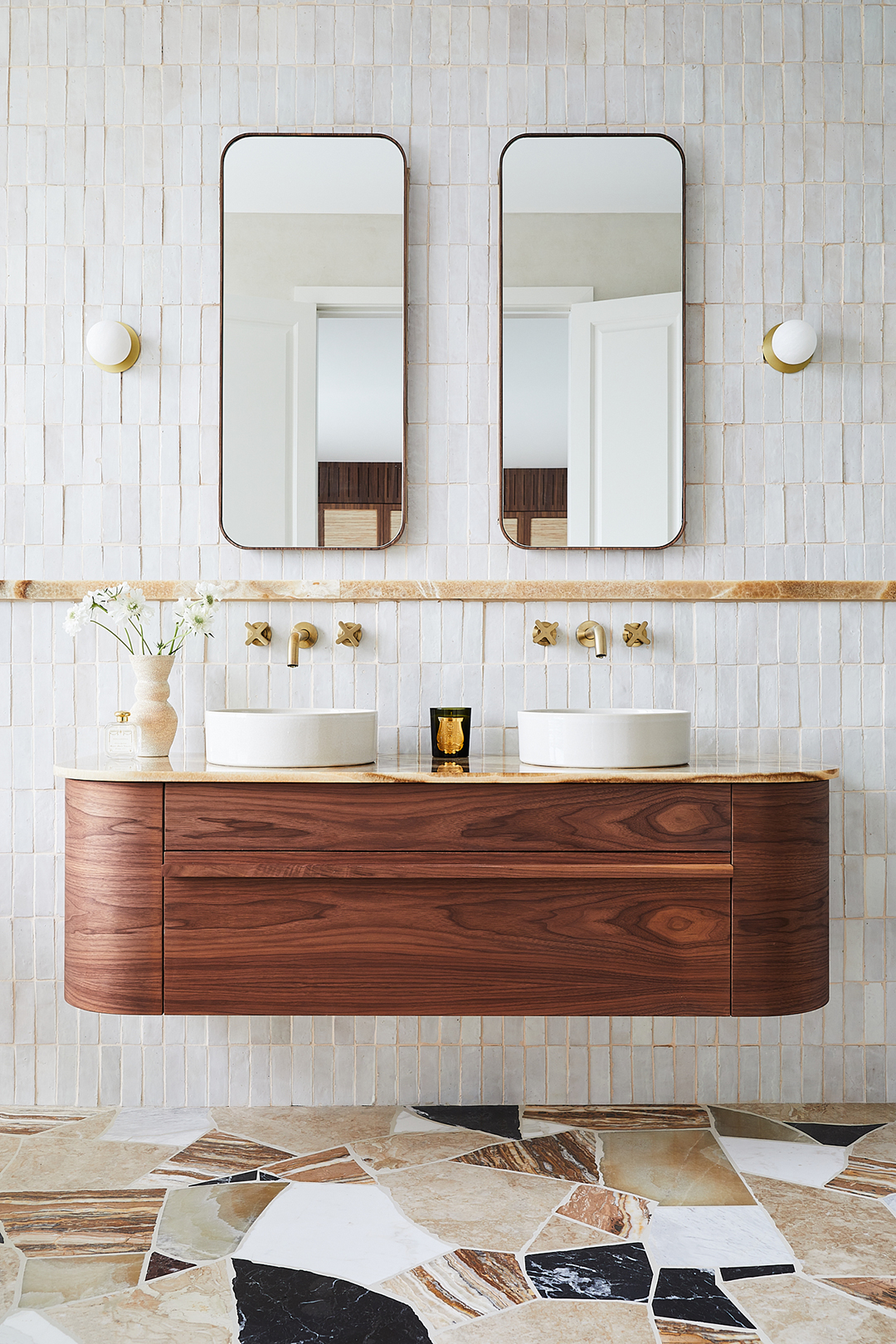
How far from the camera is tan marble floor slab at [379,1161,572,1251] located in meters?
1.60

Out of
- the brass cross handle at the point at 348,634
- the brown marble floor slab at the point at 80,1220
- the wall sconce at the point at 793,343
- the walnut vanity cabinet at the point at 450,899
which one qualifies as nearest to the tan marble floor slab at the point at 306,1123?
the brown marble floor slab at the point at 80,1220

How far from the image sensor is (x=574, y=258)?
2.14 metres

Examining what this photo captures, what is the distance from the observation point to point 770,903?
1.72 meters

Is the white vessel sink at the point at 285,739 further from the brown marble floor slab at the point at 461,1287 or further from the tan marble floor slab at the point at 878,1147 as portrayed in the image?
the tan marble floor slab at the point at 878,1147

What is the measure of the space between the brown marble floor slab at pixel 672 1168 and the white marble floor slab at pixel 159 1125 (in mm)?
850

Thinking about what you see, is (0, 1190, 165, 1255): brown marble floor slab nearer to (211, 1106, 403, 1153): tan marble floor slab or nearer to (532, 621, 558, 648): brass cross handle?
(211, 1106, 403, 1153): tan marble floor slab

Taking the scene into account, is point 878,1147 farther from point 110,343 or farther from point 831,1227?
point 110,343

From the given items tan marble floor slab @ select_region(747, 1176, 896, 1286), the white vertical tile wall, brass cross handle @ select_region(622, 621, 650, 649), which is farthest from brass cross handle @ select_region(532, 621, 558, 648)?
tan marble floor slab @ select_region(747, 1176, 896, 1286)

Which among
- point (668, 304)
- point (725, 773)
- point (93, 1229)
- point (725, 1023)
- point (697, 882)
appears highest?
point (668, 304)

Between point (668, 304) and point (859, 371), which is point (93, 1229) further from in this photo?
point (859, 371)

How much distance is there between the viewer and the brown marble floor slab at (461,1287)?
55.1 inches

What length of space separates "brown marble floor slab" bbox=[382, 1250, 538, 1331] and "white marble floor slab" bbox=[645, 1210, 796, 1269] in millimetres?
237

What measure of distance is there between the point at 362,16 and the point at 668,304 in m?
0.95

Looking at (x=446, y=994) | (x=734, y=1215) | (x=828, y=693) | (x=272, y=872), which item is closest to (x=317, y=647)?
(x=272, y=872)
